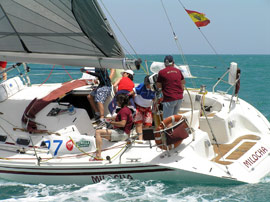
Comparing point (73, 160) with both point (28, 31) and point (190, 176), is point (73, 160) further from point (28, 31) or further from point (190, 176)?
point (28, 31)

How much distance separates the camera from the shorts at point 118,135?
6859 mm

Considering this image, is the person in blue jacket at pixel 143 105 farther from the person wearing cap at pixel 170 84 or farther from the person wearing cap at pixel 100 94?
the person wearing cap at pixel 100 94

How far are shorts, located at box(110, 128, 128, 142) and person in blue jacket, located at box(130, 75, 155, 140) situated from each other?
349mm

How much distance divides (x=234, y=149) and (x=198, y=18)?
3043 mm

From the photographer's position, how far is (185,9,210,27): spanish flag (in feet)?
29.3

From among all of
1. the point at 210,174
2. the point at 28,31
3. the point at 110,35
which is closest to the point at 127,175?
the point at 210,174

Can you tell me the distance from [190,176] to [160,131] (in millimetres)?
776

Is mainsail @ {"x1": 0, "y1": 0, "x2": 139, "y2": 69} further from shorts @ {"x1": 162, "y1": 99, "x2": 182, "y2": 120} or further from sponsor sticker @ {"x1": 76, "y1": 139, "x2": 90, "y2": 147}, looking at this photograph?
sponsor sticker @ {"x1": 76, "y1": 139, "x2": 90, "y2": 147}

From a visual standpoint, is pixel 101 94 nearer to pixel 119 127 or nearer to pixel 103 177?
pixel 119 127

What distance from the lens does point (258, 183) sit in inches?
251

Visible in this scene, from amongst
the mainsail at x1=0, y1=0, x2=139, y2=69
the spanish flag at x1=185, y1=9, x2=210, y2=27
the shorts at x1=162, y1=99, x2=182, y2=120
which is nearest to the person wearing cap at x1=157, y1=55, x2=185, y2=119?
the shorts at x1=162, y1=99, x2=182, y2=120

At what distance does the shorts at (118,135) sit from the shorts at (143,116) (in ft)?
1.29

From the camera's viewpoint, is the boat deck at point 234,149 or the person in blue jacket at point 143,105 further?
the person in blue jacket at point 143,105

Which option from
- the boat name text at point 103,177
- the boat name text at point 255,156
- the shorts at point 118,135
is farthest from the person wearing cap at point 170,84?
the boat name text at point 255,156
